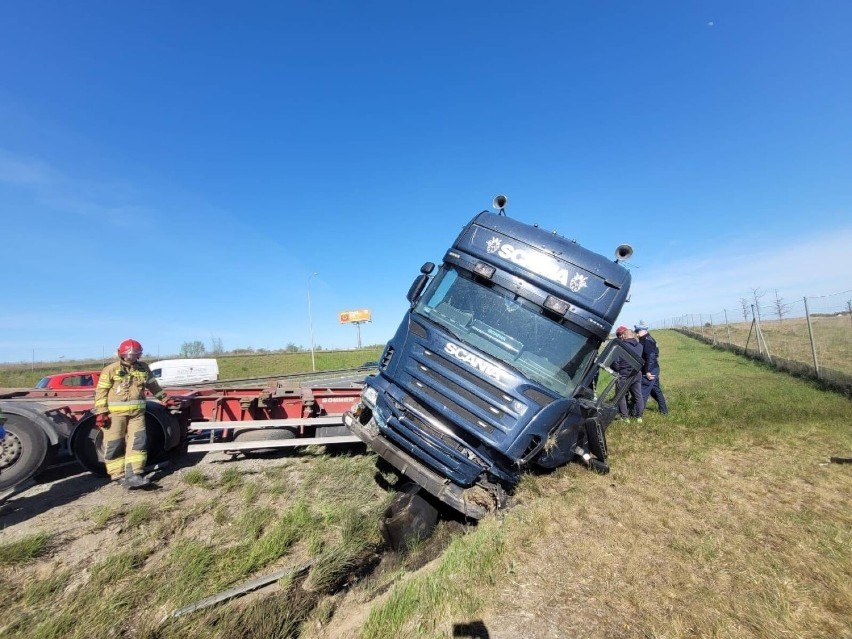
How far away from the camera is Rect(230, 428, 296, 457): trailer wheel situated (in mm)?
6285

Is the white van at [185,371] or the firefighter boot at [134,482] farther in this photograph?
the white van at [185,371]

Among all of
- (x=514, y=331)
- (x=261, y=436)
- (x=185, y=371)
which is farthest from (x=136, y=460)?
(x=185, y=371)

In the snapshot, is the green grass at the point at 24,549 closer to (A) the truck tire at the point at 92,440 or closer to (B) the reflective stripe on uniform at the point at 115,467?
(B) the reflective stripe on uniform at the point at 115,467

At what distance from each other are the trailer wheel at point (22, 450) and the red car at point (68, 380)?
638cm

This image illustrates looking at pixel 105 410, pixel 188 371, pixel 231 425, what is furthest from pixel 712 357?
pixel 188 371

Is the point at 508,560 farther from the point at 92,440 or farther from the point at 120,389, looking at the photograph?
the point at 92,440

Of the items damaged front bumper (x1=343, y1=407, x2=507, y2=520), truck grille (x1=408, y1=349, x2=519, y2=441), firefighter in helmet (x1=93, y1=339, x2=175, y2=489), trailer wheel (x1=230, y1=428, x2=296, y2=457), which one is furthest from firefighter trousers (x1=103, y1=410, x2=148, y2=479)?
truck grille (x1=408, y1=349, x2=519, y2=441)

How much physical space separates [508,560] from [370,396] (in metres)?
2.22

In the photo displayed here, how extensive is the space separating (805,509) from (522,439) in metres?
2.82

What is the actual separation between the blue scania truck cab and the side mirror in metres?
0.02

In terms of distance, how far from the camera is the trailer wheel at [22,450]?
4801 mm

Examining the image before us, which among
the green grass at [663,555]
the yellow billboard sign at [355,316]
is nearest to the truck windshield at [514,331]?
the green grass at [663,555]

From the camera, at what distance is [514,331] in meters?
4.83

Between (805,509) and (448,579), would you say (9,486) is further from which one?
(805,509)
